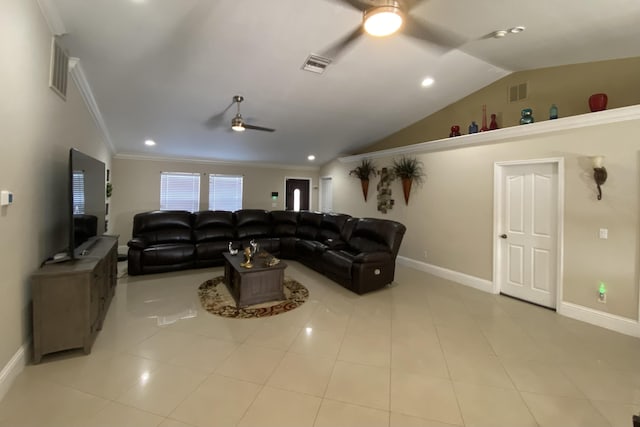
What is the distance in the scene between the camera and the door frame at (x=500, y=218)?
340 centimetres

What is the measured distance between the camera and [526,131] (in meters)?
3.70

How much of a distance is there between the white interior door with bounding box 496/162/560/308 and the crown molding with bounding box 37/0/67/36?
17.8 ft

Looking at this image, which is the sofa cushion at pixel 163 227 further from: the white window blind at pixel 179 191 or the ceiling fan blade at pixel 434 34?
the ceiling fan blade at pixel 434 34

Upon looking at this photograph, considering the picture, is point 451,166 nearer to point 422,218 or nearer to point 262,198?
point 422,218

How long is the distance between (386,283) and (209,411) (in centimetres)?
307

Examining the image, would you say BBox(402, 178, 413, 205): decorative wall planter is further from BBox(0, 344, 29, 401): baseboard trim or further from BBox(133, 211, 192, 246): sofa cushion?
BBox(0, 344, 29, 401): baseboard trim

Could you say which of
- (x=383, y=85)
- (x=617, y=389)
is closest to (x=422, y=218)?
(x=383, y=85)

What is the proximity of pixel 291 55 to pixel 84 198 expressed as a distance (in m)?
2.81

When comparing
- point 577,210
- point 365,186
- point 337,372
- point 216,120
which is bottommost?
point 337,372

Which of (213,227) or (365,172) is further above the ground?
(365,172)

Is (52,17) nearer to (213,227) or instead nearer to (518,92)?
(213,227)

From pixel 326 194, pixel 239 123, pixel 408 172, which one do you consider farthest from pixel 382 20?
pixel 326 194

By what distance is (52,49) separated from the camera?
2.46 meters

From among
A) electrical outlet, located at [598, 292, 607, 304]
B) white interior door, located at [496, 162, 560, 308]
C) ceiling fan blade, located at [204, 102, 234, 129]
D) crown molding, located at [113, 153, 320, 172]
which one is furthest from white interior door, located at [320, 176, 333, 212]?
electrical outlet, located at [598, 292, 607, 304]
